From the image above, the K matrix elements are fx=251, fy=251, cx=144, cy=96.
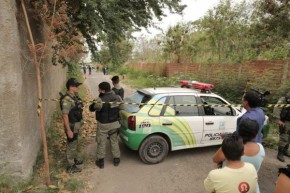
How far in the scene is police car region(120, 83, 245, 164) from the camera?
542 centimetres

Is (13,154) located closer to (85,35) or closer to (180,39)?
(85,35)

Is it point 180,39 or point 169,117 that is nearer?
point 169,117

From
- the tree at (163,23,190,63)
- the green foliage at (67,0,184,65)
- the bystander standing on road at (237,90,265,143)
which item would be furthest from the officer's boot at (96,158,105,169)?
the tree at (163,23,190,63)

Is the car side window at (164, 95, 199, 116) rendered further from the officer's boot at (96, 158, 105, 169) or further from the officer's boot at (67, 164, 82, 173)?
the officer's boot at (67, 164, 82, 173)

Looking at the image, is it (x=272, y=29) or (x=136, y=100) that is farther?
(x=272, y=29)

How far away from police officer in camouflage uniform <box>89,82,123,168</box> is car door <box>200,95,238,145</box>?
206 cm

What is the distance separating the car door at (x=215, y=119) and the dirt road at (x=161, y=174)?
534 mm

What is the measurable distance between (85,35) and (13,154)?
331 cm

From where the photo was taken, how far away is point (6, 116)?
13.3ft

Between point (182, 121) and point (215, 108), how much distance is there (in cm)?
99

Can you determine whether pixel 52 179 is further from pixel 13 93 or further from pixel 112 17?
pixel 112 17

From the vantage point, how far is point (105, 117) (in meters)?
5.38

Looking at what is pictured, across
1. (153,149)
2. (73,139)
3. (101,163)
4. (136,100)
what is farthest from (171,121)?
(73,139)

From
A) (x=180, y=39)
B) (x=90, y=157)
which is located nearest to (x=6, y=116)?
(x=90, y=157)
